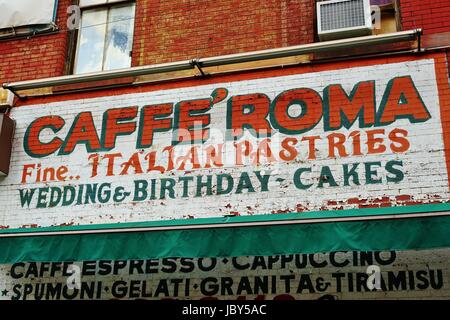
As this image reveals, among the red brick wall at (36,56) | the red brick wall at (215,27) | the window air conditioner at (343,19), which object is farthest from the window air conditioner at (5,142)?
the window air conditioner at (343,19)

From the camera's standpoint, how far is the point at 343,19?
7395 mm

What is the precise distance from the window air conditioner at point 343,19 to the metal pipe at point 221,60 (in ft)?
1.10

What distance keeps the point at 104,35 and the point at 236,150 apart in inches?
120

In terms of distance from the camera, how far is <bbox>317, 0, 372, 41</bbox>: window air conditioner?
287 inches

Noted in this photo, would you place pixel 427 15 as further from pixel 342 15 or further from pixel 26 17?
pixel 26 17

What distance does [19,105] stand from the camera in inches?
330

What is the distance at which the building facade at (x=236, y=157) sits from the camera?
632 centimetres

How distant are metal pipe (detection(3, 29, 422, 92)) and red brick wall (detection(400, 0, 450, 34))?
387 millimetres

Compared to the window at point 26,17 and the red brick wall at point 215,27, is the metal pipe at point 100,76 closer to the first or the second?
the red brick wall at point 215,27

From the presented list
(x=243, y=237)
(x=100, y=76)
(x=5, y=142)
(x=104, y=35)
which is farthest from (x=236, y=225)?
(x=104, y=35)

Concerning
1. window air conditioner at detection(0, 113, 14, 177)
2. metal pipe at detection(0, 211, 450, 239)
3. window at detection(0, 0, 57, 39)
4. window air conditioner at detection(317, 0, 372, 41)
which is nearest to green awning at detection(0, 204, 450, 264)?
metal pipe at detection(0, 211, 450, 239)

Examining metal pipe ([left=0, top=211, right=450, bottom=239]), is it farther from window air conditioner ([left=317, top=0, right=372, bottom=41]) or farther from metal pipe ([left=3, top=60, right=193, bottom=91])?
window air conditioner ([left=317, top=0, right=372, bottom=41])
